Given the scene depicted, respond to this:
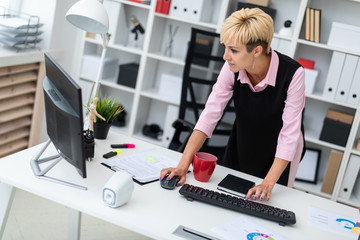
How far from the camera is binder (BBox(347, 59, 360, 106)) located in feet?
11.7

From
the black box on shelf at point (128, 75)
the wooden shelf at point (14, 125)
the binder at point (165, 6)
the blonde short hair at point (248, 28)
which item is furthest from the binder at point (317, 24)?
the wooden shelf at point (14, 125)

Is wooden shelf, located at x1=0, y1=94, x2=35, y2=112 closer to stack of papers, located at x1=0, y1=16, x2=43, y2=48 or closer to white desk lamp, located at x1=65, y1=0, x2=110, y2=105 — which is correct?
stack of papers, located at x1=0, y1=16, x2=43, y2=48

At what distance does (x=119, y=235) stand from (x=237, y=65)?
157 centimetres

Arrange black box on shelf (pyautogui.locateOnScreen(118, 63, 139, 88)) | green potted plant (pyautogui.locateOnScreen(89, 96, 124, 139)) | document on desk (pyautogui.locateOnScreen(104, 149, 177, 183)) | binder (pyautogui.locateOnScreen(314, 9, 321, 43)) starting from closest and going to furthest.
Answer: document on desk (pyautogui.locateOnScreen(104, 149, 177, 183)) < green potted plant (pyautogui.locateOnScreen(89, 96, 124, 139)) < binder (pyautogui.locateOnScreen(314, 9, 321, 43)) < black box on shelf (pyautogui.locateOnScreen(118, 63, 139, 88))

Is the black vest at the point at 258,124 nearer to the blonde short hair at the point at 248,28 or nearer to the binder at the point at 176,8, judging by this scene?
the blonde short hair at the point at 248,28

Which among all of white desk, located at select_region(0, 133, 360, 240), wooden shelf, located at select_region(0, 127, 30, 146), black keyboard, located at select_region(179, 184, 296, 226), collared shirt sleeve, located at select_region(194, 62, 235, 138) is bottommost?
wooden shelf, located at select_region(0, 127, 30, 146)

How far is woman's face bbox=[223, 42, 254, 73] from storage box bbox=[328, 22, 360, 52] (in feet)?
6.34

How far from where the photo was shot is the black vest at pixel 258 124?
2.12 meters

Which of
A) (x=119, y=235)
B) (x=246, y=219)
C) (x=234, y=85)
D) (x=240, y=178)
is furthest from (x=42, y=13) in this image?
(x=246, y=219)

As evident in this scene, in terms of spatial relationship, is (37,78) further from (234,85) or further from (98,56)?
(234,85)

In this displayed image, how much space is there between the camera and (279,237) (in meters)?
1.64

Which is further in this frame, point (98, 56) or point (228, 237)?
point (98, 56)

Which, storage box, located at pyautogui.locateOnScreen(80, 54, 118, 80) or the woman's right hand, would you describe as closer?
the woman's right hand

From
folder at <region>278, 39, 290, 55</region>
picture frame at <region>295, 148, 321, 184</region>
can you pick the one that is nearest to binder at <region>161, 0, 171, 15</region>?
folder at <region>278, 39, 290, 55</region>
